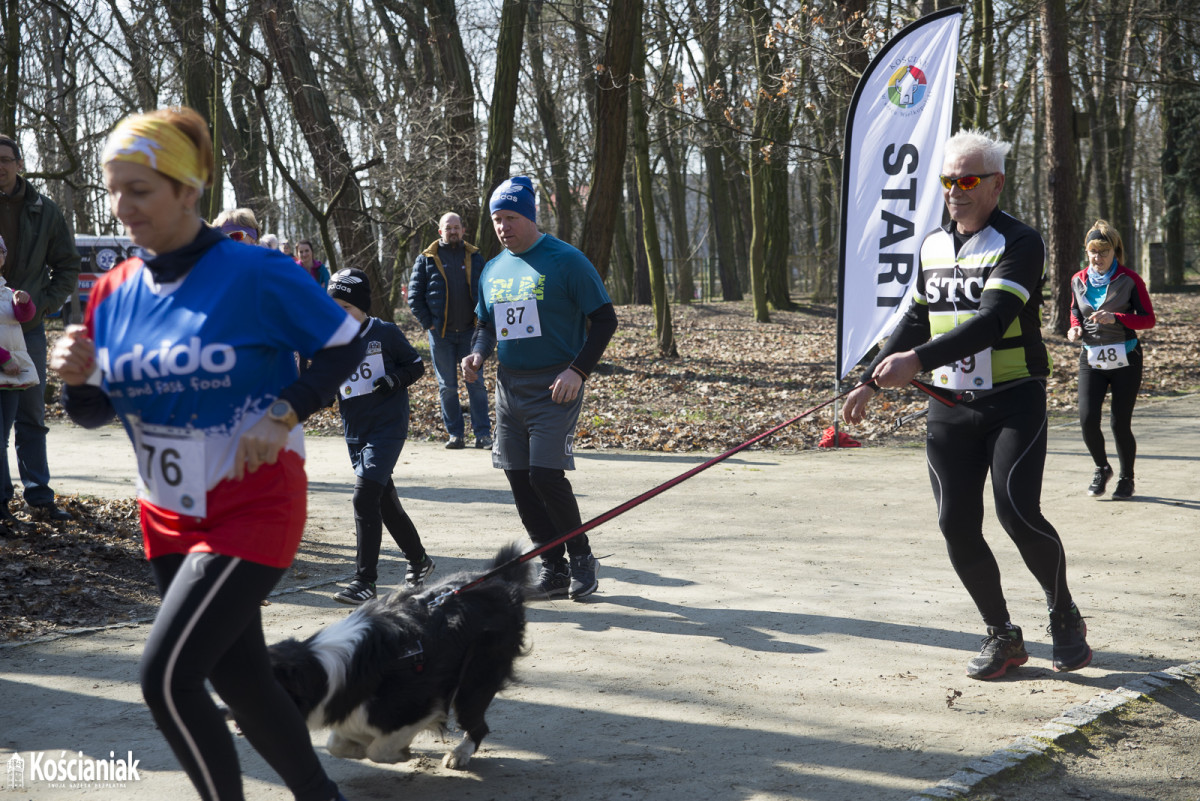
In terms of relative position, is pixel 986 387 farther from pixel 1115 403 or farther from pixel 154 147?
pixel 1115 403

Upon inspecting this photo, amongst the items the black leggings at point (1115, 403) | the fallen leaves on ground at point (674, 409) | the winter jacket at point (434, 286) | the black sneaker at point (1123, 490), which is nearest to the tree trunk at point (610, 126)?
the fallen leaves on ground at point (674, 409)

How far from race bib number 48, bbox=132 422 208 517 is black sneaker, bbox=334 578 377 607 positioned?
10.1 feet

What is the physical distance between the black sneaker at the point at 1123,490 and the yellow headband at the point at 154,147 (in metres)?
7.31

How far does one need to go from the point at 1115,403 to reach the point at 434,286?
6.53 meters

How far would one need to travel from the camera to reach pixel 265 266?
8.75 ft

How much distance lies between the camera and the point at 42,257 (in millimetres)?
7082

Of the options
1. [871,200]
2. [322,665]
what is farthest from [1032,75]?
[322,665]

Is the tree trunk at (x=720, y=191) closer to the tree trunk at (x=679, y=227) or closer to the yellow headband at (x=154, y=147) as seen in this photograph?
the tree trunk at (x=679, y=227)

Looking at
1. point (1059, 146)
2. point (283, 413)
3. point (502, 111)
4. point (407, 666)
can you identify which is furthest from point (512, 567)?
point (1059, 146)

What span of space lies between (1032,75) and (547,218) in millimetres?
22737

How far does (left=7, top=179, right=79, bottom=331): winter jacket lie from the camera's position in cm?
696

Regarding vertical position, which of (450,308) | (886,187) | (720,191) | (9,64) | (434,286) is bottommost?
(450,308)

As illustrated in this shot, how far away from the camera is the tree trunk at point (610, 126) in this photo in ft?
47.7

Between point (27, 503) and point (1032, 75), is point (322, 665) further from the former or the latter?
point (1032, 75)
